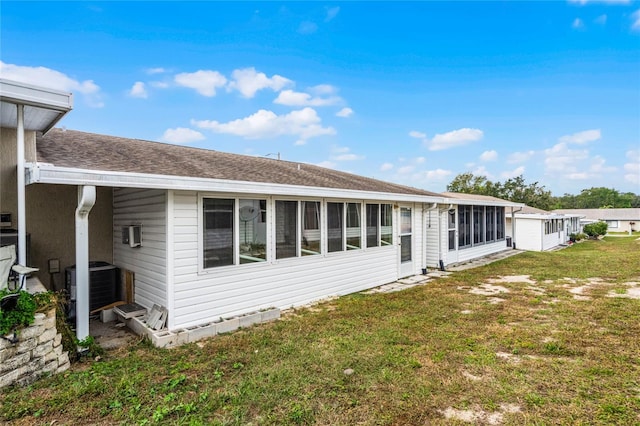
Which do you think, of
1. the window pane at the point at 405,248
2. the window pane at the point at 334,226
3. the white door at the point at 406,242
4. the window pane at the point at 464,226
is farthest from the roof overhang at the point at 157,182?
the window pane at the point at 464,226

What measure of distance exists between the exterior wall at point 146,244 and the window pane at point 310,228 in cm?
249

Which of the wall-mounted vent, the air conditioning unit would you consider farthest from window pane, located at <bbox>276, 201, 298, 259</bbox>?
the air conditioning unit

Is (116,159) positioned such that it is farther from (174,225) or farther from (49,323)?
(49,323)

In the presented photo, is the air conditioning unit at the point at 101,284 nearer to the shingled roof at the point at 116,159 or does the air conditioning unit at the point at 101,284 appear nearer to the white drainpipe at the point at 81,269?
the white drainpipe at the point at 81,269

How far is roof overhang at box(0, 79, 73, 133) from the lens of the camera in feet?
10.2

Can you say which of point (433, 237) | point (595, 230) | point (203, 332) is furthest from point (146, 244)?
point (595, 230)

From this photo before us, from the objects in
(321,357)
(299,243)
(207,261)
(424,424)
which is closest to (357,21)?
(299,243)

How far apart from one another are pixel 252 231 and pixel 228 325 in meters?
1.52

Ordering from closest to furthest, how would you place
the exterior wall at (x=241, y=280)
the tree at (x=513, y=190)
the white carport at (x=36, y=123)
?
1. the white carport at (x=36, y=123)
2. the exterior wall at (x=241, y=280)
3. the tree at (x=513, y=190)

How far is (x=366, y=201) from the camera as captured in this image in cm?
731

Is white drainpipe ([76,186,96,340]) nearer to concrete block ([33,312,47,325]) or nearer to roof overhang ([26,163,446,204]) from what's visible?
roof overhang ([26,163,446,204])

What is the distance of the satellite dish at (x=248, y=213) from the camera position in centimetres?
510

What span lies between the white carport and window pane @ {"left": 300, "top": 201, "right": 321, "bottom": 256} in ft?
11.1

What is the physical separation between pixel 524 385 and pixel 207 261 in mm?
4187
